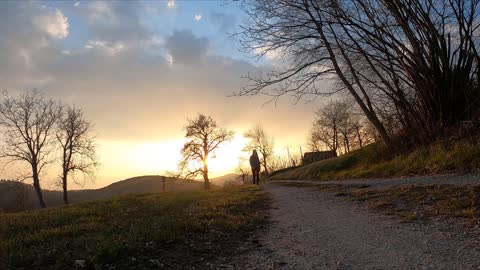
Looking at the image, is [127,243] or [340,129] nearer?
[127,243]

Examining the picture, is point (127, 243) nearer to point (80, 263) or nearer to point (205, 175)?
point (80, 263)

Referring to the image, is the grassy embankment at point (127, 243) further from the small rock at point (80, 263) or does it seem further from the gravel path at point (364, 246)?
the gravel path at point (364, 246)

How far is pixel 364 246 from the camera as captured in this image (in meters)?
4.97

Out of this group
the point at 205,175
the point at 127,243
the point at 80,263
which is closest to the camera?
the point at 80,263

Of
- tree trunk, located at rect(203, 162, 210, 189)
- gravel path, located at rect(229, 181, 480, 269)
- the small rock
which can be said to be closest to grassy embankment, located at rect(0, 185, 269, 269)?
the small rock

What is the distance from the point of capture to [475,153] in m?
10.2

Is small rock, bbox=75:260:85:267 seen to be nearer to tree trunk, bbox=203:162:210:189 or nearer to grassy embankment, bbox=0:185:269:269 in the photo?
grassy embankment, bbox=0:185:269:269

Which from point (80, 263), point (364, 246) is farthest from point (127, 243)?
point (364, 246)

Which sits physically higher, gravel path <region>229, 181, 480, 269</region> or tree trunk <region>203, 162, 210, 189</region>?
tree trunk <region>203, 162, 210, 189</region>

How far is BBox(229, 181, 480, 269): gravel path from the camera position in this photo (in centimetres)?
419

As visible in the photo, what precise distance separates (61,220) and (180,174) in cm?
4265

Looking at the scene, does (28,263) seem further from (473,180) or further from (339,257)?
(473,180)

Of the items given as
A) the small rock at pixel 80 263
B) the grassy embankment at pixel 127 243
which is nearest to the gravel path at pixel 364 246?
the grassy embankment at pixel 127 243

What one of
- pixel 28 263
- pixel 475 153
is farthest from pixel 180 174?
pixel 28 263
